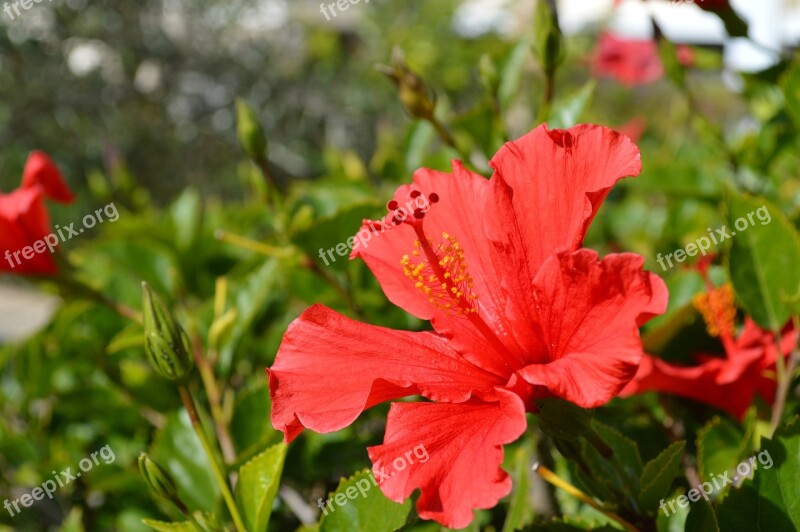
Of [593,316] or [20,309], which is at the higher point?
[593,316]

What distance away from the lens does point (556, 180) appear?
759 millimetres

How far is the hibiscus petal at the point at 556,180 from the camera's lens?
2.40 feet

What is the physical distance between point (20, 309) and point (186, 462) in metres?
7.79

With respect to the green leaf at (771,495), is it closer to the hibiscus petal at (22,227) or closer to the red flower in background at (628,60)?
the hibiscus petal at (22,227)

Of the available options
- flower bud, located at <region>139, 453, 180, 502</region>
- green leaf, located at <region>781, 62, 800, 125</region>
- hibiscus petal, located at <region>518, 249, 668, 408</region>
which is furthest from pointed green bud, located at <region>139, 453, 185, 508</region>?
green leaf, located at <region>781, 62, 800, 125</region>

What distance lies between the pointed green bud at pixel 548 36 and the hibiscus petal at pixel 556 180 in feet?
1.58

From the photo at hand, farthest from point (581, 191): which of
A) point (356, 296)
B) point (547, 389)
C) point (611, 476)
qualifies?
point (356, 296)

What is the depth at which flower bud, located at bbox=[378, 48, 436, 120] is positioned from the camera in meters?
1.19

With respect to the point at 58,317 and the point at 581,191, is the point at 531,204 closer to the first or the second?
the point at 581,191

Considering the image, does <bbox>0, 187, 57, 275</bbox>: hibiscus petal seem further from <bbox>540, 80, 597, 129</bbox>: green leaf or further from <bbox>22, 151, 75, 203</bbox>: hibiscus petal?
<bbox>540, 80, 597, 129</bbox>: green leaf

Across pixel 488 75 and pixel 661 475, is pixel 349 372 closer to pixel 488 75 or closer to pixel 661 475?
pixel 661 475

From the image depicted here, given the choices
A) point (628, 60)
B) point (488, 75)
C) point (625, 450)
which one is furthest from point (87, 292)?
point (628, 60)

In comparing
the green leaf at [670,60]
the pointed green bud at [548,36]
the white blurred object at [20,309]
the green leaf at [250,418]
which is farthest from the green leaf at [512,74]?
the white blurred object at [20,309]

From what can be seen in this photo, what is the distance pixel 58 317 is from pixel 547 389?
1339 millimetres
